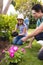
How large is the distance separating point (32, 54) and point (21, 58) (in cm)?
64

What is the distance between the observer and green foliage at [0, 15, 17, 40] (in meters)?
7.41

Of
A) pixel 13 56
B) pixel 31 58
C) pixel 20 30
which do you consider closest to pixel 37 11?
pixel 31 58

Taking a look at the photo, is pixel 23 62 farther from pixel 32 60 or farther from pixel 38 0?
pixel 38 0

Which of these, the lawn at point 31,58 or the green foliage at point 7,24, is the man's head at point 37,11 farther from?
the green foliage at point 7,24

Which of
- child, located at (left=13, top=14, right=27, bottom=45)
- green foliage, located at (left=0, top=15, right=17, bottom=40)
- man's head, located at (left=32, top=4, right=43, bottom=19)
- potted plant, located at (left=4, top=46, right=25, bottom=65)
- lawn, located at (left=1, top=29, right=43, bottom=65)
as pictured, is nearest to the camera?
potted plant, located at (left=4, top=46, right=25, bottom=65)

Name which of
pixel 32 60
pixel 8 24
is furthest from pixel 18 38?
pixel 32 60

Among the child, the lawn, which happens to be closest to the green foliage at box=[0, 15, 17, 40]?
the child

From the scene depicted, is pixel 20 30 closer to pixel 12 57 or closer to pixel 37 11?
pixel 37 11

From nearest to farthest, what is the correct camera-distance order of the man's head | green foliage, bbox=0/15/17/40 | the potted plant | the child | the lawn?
1. the potted plant
2. the lawn
3. the man's head
4. the child
5. green foliage, bbox=0/15/17/40

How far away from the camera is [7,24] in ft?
24.6

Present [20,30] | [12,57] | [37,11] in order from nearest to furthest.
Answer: [12,57] < [37,11] < [20,30]

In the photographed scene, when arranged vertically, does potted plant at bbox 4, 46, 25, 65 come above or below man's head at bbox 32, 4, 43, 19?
below

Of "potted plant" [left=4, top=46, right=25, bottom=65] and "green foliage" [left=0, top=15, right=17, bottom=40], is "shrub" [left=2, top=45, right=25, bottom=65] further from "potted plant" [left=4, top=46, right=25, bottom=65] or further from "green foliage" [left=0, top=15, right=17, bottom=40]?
"green foliage" [left=0, top=15, right=17, bottom=40]

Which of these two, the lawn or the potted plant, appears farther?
the lawn
